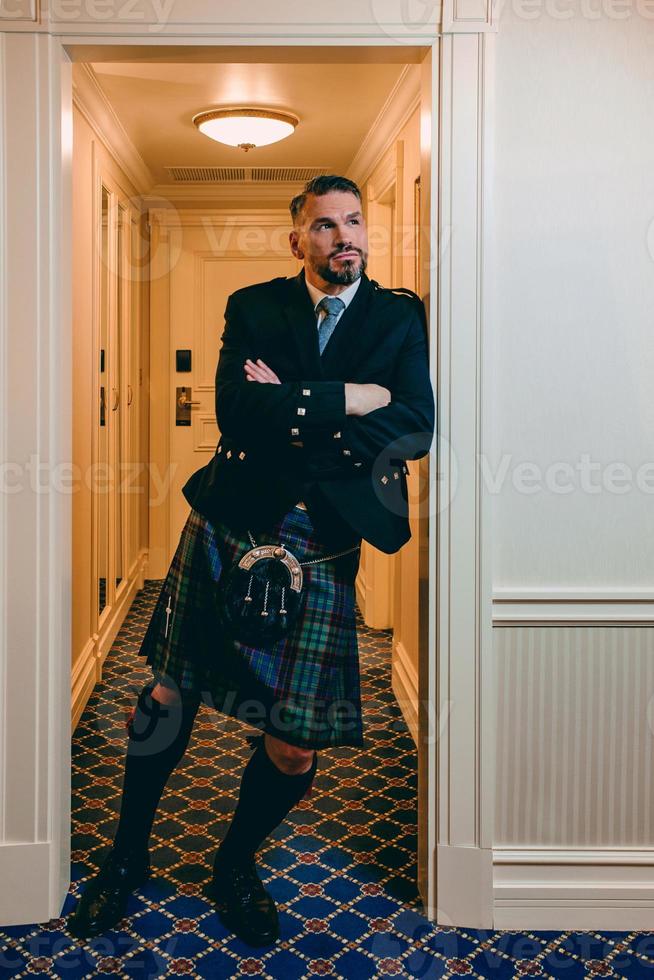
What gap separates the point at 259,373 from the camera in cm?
221

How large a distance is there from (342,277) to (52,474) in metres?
0.80

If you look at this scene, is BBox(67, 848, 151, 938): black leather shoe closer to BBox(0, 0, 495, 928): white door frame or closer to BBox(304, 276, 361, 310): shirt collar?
BBox(0, 0, 495, 928): white door frame

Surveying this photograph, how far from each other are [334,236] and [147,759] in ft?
4.24

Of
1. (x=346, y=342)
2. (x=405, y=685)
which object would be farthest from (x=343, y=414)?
(x=405, y=685)

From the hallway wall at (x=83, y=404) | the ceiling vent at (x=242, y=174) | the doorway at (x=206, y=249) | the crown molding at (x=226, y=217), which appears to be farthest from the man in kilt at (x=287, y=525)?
the crown molding at (x=226, y=217)

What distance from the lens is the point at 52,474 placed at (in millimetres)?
2152

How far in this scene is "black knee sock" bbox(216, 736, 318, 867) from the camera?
2256mm

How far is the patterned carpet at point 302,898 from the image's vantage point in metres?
2.05

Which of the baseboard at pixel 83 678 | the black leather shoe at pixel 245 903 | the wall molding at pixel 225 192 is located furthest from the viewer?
Answer: the wall molding at pixel 225 192

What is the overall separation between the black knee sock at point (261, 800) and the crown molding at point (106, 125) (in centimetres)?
236

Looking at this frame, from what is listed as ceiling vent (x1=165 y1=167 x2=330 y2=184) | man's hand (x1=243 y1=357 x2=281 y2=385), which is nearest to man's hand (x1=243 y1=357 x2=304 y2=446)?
man's hand (x1=243 y1=357 x2=281 y2=385)

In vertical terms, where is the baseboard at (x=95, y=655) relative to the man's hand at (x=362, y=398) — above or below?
below

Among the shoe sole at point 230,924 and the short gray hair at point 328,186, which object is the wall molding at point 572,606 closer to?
the shoe sole at point 230,924

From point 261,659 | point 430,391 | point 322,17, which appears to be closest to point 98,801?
point 261,659
